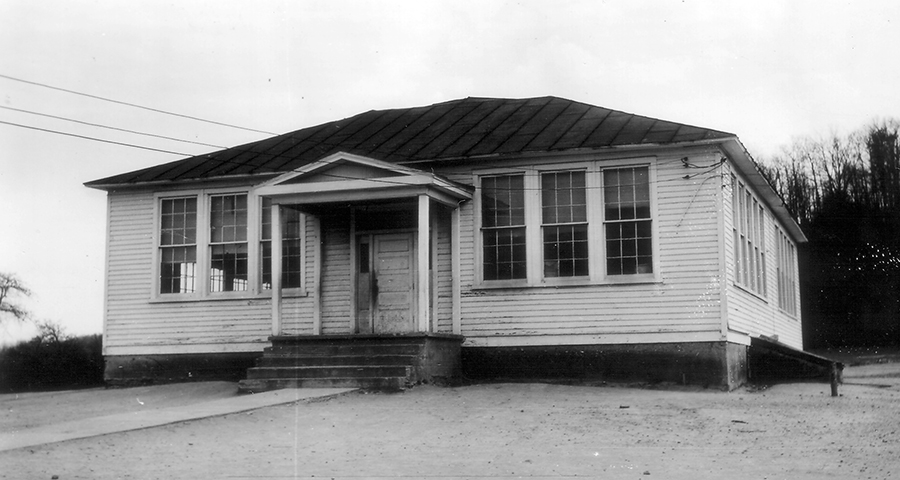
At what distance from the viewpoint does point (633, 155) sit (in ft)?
54.7

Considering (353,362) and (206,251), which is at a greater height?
(206,251)

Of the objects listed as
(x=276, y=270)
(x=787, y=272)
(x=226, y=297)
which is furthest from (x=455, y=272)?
(x=787, y=272)

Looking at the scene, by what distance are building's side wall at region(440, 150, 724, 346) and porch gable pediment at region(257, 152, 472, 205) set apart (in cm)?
230

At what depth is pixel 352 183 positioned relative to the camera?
16.5 m

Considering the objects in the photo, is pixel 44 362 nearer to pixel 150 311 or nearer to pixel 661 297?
pixel 150 311

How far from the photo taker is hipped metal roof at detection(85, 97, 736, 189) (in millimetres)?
17016

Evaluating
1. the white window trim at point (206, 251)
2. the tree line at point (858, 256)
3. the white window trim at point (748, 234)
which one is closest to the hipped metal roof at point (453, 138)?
the white window trim at point (748, 234)

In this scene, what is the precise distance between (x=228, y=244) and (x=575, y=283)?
678 centimetres

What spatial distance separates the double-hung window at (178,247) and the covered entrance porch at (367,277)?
6.19 feet

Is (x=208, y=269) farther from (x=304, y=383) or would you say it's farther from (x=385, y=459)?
(x=385, y=459)

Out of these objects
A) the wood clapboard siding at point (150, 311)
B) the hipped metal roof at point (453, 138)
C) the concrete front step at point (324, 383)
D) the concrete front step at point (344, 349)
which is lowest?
the concrete front step at point (324, 383)

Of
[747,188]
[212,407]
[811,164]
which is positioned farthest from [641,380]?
[811,164]

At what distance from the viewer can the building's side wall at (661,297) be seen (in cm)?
1617

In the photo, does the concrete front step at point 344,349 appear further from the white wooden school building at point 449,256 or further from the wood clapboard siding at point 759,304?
the wood clapboard siding at point 759,304
